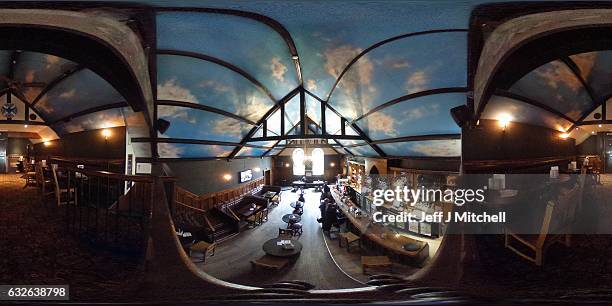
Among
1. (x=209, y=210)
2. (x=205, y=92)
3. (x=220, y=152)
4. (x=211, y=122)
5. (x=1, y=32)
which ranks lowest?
(x=209, y=210)

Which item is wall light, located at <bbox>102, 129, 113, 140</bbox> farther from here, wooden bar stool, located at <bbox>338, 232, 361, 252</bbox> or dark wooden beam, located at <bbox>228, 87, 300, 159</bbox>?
wooden bar stool, located at <bbox>338, 232, 361, 252</bbox>

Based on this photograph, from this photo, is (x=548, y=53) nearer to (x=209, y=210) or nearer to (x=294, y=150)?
(x=294, y=150)

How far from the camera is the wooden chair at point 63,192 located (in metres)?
1.15

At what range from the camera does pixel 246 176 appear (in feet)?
3.63

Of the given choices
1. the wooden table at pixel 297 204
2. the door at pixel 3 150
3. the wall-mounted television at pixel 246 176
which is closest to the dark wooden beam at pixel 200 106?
the wall-mounted television at pixel 246 176

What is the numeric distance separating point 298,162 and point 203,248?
57 cm

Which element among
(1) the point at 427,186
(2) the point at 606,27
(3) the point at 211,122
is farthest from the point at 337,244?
(2) the point at 606,27

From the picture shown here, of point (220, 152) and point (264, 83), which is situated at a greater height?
point (264, 83)

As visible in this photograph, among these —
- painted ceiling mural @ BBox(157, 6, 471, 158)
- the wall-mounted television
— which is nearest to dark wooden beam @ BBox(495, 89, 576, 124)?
painted ceiling mural @ BBox(157, 6, 471, 158)

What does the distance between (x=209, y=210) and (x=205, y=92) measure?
510 millimetres

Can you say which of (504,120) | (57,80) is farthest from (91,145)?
(504,120)

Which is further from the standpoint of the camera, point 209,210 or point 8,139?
point 8,139

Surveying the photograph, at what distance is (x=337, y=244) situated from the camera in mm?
1081

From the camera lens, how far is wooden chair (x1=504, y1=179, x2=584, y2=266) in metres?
1.12
